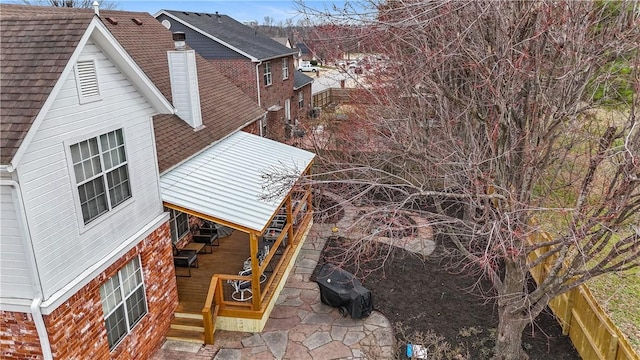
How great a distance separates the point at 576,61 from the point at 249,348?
7.72 m

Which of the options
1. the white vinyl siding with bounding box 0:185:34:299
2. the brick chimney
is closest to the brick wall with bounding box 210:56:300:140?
the brick chimney

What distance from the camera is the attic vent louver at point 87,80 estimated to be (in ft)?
21.1

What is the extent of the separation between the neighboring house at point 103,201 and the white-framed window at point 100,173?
0.02m

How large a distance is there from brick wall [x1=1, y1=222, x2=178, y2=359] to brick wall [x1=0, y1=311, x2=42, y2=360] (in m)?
0.01

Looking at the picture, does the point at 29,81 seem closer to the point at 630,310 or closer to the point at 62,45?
the point at 62,45

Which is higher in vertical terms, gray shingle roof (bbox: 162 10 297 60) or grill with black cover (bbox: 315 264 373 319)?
gray shingle roof (bbox: 162 10 297 60)

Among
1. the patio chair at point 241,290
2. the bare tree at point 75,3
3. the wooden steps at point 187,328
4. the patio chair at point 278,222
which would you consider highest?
the bare tree at point 75,3

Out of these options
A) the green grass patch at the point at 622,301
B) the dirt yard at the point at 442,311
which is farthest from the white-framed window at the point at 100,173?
the green grass patch at the point at 622,301

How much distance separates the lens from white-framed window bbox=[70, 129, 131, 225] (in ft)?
21.7

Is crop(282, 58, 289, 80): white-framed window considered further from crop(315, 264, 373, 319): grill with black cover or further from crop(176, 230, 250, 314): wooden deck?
crop(315, 264, 373, 319): grill with black cover

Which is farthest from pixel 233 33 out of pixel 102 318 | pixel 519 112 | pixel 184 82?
pixel 102 318

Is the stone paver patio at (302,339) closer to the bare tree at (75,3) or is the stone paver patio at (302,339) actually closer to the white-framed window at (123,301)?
the white-framed window at (123,301)

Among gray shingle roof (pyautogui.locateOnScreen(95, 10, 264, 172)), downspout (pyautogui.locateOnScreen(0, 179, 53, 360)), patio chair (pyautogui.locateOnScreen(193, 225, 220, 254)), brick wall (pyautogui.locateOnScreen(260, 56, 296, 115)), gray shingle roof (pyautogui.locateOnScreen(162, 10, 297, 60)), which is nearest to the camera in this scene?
downspout (pyautogui.locateOnScreen(0, 179, 53, 360))

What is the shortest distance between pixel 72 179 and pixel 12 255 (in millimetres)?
1237
